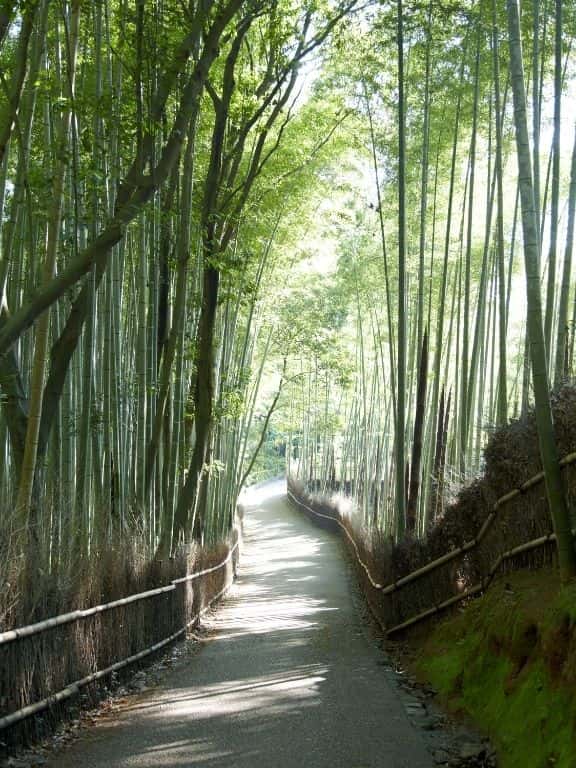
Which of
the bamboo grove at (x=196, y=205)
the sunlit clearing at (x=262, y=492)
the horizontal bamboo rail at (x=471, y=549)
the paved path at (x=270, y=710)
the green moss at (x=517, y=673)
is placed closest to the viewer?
the green moss at (x=517, y=673)

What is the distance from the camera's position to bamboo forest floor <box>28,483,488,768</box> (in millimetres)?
3873

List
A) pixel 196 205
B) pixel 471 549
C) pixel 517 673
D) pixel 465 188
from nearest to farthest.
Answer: pixel 517 673, pixel 471 549, pixel 196 205, pixel 465 188

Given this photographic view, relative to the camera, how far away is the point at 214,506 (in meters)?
13.1

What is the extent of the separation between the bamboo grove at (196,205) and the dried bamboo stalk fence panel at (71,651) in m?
0.30

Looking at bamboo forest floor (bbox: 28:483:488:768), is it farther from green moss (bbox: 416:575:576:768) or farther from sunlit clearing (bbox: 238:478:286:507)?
sunlit clearing (bbox: 238:478:286:507)

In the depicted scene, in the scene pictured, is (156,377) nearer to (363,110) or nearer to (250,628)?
(250,628)

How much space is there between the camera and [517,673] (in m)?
4.07

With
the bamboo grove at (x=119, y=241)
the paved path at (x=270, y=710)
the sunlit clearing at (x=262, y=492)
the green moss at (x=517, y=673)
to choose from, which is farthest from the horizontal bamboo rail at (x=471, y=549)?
the sunlit clearing at (x=262, y=492)

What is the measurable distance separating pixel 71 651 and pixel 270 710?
1.11 metres

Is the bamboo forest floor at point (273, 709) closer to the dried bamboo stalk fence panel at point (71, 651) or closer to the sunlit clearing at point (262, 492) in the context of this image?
the dried bamboo stalk fence panel at point (71, 651)

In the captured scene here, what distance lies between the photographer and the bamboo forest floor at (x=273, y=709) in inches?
152

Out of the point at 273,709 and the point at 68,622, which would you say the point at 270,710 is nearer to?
the point at 273,709

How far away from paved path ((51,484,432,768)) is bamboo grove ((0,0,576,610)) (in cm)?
89

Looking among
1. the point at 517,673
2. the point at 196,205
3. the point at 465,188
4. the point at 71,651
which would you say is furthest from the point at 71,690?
the point at 465,188
